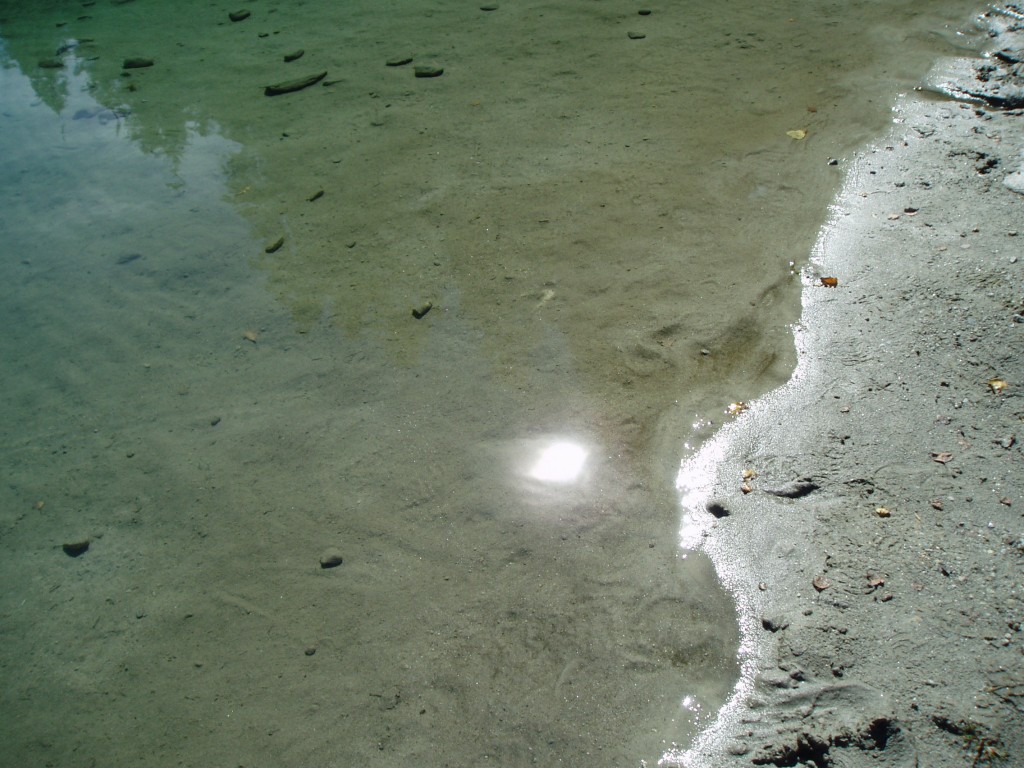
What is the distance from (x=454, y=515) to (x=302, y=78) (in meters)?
3.78

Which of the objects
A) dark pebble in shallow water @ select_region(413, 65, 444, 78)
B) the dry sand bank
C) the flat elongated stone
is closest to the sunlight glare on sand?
the dry sand bank

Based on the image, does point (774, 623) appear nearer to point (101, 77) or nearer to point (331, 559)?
point (331, 559)

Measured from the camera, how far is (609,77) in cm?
473

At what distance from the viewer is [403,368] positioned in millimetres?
3068

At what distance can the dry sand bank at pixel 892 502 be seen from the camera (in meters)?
1.81

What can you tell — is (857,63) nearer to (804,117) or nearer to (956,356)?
(804,117)

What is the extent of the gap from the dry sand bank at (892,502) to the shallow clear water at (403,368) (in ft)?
0.49

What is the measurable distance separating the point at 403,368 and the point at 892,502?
183 centimetres

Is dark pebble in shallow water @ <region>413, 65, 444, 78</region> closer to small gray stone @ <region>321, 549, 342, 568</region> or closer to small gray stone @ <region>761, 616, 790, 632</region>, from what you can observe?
small gray stone @ <region>321, 549, 342, 568</region>

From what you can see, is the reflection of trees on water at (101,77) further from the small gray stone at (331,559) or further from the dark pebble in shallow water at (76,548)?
the small gray stone at (331,559)

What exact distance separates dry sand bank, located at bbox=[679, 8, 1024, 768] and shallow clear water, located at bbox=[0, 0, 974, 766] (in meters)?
0.15

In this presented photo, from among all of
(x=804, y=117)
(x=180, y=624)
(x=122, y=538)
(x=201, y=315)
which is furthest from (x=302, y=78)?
(x=180, y=624)

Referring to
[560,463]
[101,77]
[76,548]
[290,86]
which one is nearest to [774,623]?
[560,463]

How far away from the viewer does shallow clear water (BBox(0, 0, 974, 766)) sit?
7.04 ft
